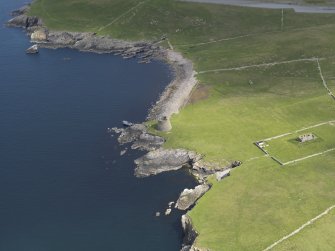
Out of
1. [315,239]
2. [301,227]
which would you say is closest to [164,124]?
[301,227]

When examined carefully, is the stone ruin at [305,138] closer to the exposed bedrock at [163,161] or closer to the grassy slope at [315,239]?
the exposed bedrock at [163,161]

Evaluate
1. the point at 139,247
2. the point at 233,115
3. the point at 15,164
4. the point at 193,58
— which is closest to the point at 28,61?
the point at 193,58

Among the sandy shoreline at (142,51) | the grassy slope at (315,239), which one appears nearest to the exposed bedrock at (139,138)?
the sandy shoreline at (142,51)

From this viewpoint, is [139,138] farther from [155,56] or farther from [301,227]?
[155,56]

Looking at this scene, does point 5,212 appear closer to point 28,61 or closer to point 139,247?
point 139,247

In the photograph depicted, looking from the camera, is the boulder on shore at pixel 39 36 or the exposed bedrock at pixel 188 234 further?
the boulder on shore at pixel 39 36

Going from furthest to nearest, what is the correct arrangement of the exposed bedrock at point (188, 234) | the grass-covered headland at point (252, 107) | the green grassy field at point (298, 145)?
the green grassy field at point (298, 145) < the grass-covered headland at point (252, 107) < the exposed bedrock at point (188, 234)

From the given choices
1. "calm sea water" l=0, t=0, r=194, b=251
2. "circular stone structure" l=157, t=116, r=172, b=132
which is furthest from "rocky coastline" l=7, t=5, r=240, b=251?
"circular stone structure" l=157, t=116, r=172, b=132
